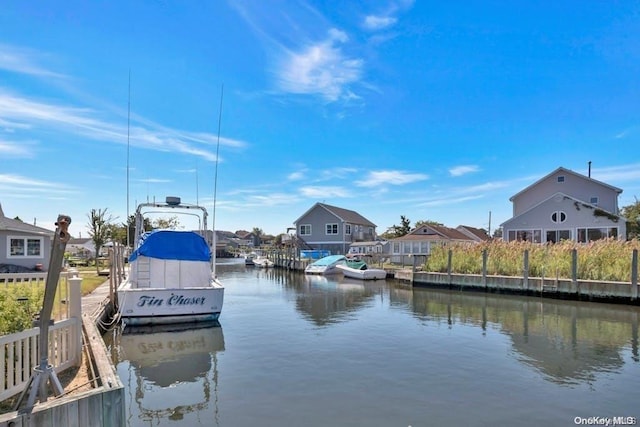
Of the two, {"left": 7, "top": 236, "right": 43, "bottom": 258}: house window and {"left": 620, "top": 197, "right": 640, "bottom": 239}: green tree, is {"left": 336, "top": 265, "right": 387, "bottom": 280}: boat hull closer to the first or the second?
{"left": 7, "top": 236, "right": 43, "bottom": 258}: house window

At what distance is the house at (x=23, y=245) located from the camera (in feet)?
79.4

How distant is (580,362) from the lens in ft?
32.3

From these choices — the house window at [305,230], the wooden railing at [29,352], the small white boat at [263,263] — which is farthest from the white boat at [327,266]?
the wooden railing at [29,352]

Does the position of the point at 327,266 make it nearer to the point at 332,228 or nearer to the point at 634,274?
the point at 332,228

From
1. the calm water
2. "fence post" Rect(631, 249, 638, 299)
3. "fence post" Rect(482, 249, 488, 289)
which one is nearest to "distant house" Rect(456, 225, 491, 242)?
"fence post" Rect(482, 249, 488, 289)

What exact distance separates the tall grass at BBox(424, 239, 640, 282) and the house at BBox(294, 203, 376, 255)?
70.7 ft

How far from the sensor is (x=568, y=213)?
31156 millimetres

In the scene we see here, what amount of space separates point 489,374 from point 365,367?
2538mm

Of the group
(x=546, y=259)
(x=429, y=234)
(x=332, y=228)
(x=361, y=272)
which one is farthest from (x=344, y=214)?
(x=546, y=259)

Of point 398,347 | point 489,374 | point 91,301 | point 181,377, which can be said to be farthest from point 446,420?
point 91,301

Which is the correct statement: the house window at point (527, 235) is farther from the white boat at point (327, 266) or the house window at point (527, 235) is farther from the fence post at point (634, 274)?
the fence post at point (634, 274)

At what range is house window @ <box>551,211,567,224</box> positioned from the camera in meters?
31.3

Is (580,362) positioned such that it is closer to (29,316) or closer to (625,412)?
(625,412)

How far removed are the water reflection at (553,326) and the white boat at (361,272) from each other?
826 cm
